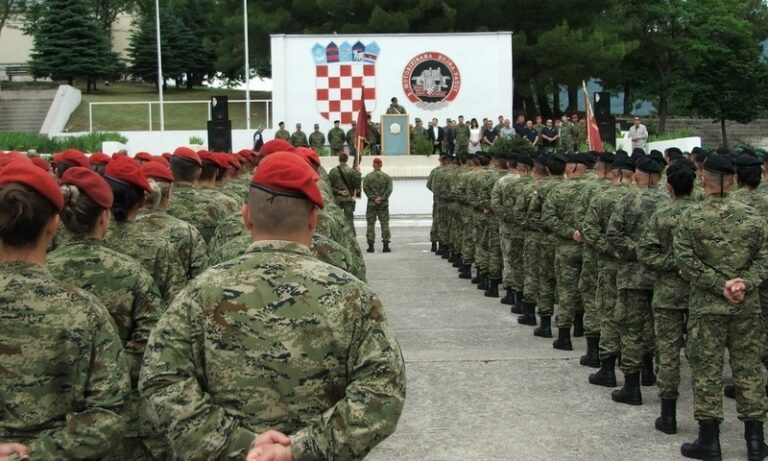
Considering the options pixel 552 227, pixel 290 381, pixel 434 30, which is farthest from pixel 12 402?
pixel 434 30

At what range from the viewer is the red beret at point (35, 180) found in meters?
2.97

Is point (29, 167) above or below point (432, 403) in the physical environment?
above

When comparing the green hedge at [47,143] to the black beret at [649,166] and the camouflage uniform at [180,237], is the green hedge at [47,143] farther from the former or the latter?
the camouflage uniform at [180,237]

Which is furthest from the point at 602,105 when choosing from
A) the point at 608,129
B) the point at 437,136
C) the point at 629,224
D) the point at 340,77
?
the point at 629,224

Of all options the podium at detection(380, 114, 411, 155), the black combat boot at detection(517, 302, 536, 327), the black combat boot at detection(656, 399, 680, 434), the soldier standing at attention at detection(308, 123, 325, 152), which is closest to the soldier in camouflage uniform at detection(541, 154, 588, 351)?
the black combat boot at detection(517, 302, 536, 327)

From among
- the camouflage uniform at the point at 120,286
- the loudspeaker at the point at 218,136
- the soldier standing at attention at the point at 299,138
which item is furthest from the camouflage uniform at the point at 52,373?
the soldier standing at attention at the point at 299,138

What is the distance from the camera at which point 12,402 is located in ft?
9.40

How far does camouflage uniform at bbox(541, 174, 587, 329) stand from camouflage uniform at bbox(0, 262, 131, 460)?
651 centimetres

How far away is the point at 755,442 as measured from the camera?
596 centimetres

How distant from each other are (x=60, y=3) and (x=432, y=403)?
1546 inches

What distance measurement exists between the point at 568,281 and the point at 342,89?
22048 mm

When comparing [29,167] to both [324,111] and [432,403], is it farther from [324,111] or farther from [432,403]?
[324,111]

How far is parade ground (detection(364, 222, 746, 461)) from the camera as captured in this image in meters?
6.24

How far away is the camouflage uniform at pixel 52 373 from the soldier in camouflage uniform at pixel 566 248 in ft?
21.0
